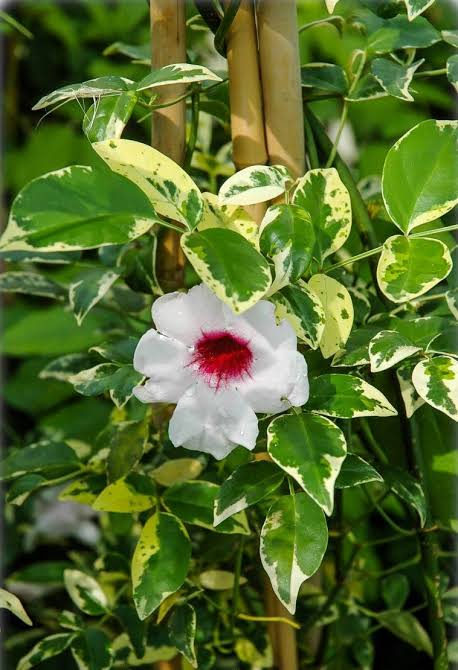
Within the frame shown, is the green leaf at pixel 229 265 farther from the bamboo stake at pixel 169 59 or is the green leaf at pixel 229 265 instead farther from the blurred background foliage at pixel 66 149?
the blurred background foliage at pixel 66 149

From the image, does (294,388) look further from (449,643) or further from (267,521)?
(449,643)

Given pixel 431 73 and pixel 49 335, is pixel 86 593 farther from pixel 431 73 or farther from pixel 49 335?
pixel 49 335

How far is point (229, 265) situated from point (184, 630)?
14.4 inches

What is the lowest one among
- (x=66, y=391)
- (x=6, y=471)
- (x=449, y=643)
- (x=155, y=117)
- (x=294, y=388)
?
(x=66, y=391)

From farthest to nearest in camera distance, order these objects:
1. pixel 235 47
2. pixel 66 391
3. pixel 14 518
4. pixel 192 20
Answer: pixel 66 391
pixel 14 518
pixel 192 20
pixel 235 47

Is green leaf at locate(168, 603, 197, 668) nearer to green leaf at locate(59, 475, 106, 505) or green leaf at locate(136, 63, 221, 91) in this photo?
green leaf at locate(59, 475, 106, 505)

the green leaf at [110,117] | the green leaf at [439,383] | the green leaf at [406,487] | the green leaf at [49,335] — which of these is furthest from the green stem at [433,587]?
the green leaf at [49,335]

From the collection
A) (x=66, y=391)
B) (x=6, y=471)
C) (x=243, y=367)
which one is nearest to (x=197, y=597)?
(x=6, y=471)

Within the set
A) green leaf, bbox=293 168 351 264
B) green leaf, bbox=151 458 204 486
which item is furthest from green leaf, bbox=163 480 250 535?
green leaf, bbox=293 168 351 264

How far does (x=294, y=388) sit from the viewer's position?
1.83 feet

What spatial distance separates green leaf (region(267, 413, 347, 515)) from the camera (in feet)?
1.73

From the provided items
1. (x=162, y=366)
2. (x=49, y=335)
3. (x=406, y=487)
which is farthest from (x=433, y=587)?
(x=49, y=335)

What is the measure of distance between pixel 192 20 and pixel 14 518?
0.79 metres

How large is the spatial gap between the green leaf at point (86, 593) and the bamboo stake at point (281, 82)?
1.48 feet
